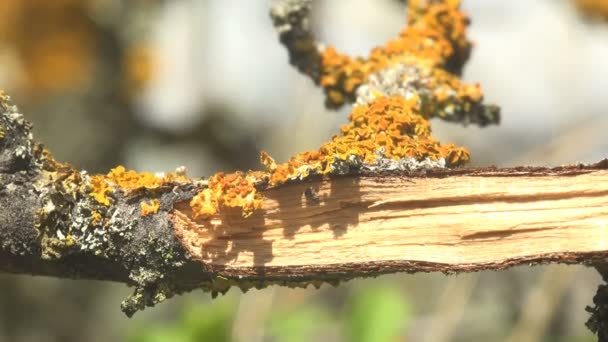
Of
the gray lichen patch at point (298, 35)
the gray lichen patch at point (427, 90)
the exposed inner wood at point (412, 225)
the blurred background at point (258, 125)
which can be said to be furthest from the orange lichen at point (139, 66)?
the exposed inner wood at point (412, 225)

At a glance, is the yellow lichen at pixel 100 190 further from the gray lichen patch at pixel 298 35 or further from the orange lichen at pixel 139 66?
the orange lichen at pixel 139 66

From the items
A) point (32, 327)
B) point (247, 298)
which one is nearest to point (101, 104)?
point (32, 327)

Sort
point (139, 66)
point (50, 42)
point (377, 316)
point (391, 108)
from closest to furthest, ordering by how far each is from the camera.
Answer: point (391, 108), point (377, 316), point (50, 42), point (139, 66)

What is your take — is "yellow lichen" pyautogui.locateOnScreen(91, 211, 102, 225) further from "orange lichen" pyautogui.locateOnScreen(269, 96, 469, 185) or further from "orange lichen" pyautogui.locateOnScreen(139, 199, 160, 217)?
"orange lichen" pyautogui.locateOnScreen(269, 96, 469, 185)

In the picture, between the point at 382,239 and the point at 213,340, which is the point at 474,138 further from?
the point at 382,239

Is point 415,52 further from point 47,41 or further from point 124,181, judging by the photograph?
point 47,41

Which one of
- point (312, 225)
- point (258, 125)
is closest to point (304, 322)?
point (312, 225)

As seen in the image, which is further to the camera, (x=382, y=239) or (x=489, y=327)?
(x=489, y=327)
